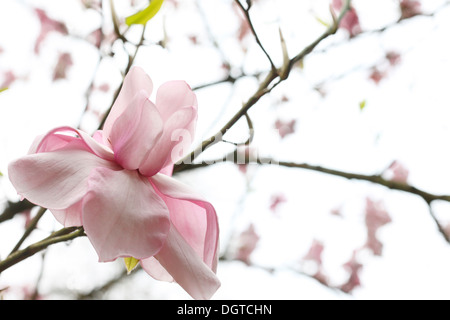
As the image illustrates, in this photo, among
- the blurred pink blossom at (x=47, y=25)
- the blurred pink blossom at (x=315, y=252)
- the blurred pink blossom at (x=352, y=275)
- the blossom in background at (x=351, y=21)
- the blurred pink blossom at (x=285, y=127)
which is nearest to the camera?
the blossom in background at (x=351, y=21)

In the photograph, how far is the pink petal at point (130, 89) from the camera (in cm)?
30

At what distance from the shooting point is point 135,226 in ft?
0.79

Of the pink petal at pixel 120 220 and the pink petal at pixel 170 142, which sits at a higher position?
the pink petal at pixel 170 142

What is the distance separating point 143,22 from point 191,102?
0.15 metres

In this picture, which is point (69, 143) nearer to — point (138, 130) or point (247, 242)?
point (138, 130)

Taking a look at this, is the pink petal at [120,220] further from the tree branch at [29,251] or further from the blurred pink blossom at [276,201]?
the blurred pink blossom at [276,201]

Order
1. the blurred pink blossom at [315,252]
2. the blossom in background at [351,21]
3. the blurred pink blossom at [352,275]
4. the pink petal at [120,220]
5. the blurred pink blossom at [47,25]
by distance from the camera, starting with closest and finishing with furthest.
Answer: the pink petal at [120,220] → the blossom in background at [351,21] → the blurred pink blossom at [47,25] → the blurred pink blossom at [352,275] → the blurred pink blossom at [315,252]

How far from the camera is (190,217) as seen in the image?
0.93ft

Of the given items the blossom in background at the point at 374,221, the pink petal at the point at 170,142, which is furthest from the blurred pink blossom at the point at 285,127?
the pink petal at the point at 170,142

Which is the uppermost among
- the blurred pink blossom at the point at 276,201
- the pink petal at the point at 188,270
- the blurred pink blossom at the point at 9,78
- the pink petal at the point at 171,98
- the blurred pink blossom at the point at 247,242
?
the pink petal at the point at 171,98

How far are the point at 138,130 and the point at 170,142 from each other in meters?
0.02

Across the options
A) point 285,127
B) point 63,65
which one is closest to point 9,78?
point 63,65

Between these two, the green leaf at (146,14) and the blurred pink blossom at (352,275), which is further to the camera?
the blurred pink blossom at (352,275)

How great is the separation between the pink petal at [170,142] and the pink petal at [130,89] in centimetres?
4
